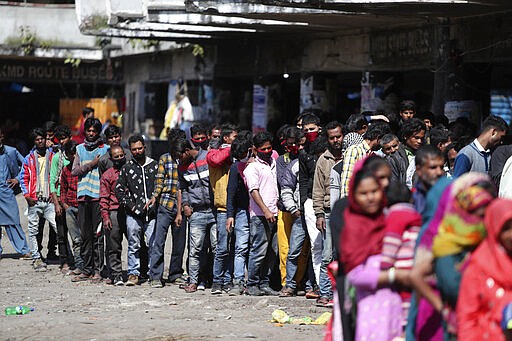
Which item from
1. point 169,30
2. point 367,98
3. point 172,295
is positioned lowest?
point 172,295

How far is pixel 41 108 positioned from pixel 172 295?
23.6m

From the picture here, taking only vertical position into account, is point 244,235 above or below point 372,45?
below

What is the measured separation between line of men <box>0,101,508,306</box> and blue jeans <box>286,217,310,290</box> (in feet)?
0.04

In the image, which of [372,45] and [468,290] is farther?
[372,45]

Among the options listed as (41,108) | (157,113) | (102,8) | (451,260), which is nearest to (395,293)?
(451,260)

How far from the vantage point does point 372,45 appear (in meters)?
18.2

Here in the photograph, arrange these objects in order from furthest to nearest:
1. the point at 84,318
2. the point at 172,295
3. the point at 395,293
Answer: the point at 172,295 < the point at 84,318 < the point at 395,293

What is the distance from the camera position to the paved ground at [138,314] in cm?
959

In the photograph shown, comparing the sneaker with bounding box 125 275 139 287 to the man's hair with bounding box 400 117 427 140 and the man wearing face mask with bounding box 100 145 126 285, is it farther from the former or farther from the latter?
the man's hair with bounding box 400 117 427 140

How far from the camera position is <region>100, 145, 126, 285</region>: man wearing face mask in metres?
12.6

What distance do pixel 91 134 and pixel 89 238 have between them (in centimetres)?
126

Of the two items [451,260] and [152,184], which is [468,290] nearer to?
[451,260]

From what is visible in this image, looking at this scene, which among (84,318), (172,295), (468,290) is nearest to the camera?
(468,290)

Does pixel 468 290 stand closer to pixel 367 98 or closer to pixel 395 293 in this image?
pixel 395 293
